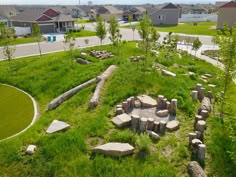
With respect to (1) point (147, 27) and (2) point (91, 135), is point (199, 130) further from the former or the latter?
(1) point (147, 27)

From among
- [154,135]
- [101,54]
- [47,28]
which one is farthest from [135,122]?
[47,28]

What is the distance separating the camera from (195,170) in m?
7.29

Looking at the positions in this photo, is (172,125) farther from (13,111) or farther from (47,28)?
(47,28)

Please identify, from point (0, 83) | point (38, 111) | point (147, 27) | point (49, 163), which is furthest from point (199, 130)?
point (0, 83)

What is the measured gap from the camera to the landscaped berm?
422 inches

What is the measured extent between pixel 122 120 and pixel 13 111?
241 inches

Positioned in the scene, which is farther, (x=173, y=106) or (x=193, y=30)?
(x=193, y=30)

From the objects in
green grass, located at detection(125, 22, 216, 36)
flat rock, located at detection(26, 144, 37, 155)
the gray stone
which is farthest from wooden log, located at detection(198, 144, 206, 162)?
green grass, located at detection(125, 22, 216, 36)

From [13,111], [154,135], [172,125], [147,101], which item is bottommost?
[13,111]

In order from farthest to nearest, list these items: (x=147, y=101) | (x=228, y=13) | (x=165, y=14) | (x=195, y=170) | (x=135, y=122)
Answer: (x=165, y=14)
(x=228, y=13)
(x=147, y=101)
(x=135, y=122)
(x=195, y=170)

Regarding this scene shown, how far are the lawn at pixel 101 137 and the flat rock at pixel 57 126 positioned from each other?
0.25 metres

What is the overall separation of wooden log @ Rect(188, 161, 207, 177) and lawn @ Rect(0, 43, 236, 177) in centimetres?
24

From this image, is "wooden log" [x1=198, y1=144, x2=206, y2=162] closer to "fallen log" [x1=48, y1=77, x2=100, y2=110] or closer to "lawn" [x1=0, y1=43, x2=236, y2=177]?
"lawn" [x1=0, y1=43, x2=236, y2=177]

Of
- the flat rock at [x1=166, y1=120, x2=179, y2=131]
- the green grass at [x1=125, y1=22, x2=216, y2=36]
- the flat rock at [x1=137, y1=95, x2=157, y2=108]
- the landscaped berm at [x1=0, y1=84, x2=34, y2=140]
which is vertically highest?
the green grass at [x1=125, y1=22, x2=216, y2=36]
